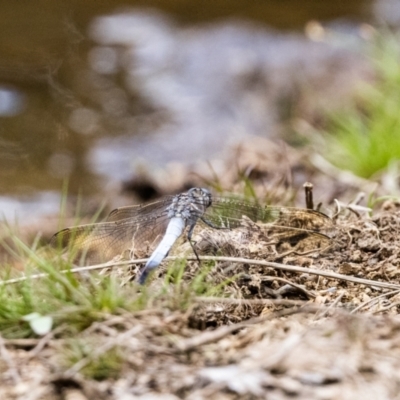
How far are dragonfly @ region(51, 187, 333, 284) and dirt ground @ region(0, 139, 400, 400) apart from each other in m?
0.05

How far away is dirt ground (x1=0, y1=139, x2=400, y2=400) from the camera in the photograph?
65.0 inches

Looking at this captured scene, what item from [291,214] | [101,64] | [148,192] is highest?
[101,64]

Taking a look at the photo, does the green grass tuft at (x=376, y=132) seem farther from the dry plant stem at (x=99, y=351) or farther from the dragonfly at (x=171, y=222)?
the dry plant stem at (x=99, y=351)

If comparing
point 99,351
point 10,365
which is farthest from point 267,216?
point 10,365

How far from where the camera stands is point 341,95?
7.53 metres

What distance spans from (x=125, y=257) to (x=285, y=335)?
2.64 ft

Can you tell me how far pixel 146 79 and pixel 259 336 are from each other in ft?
24.3

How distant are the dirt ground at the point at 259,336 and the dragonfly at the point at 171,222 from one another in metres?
0.05

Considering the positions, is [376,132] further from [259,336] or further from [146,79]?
[146,79]

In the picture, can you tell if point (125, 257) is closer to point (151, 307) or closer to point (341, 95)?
point (151, 307)

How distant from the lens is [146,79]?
8.98 meters

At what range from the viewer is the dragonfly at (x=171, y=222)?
2521 millimetres

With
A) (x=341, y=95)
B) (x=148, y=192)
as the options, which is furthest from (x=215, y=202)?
(x=341, y=95)

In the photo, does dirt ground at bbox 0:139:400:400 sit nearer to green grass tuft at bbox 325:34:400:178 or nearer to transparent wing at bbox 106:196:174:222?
transparent wing at bbox 106:196:174:222
